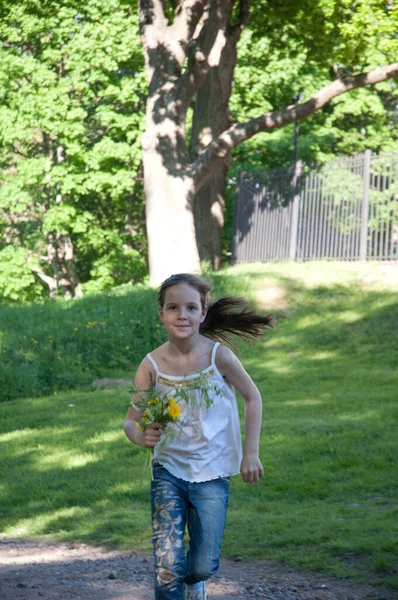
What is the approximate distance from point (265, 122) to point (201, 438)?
15.7 metres

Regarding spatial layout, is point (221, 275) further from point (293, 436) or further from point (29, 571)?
point (29, 571)

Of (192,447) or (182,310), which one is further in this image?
(182,310)

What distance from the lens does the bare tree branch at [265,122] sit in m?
18.8

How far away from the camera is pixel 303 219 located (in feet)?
71.5

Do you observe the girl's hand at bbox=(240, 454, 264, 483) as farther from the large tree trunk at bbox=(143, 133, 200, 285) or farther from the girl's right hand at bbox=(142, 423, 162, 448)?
the large tree trunk at bbox=(143, 133, 200, 285)

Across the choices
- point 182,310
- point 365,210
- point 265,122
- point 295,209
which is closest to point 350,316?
point 365,210

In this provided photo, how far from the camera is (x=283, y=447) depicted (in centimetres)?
924

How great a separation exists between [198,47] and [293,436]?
11572mm

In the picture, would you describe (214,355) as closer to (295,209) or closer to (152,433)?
(152,433)

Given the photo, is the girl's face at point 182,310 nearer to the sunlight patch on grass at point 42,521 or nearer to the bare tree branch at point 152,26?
the sunlight patch on grass at point 42,521

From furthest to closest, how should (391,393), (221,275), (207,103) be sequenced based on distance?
1. (207,103)
2. (221,275)
3. (391,393)

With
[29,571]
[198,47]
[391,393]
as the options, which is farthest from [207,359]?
[198,47]

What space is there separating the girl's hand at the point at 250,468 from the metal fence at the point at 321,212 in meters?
14.9

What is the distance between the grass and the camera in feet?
21.7
